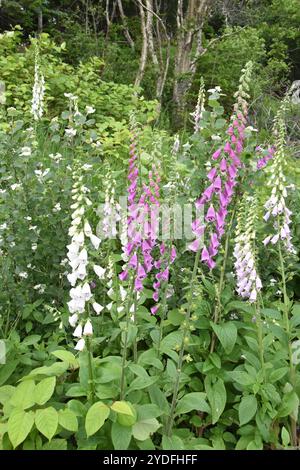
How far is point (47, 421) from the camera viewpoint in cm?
210

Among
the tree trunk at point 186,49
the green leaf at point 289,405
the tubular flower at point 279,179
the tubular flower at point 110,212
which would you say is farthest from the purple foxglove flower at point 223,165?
the tree trunk at point 186,49

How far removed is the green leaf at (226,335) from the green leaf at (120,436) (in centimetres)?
78

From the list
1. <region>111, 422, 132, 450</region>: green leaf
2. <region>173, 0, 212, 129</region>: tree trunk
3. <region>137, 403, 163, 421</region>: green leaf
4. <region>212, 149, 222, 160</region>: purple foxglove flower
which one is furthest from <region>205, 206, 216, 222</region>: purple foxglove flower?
<region>173, 0, 212, 129</region>: tree trunk

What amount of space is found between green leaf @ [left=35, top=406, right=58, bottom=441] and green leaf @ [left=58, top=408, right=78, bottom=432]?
0.04m

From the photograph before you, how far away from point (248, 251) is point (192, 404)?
2.93ft

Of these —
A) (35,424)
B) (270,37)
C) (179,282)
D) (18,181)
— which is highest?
(270,37)

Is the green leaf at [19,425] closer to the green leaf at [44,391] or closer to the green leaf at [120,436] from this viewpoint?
the green leaf at [44,391]

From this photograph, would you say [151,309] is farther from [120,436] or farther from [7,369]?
[7,369]

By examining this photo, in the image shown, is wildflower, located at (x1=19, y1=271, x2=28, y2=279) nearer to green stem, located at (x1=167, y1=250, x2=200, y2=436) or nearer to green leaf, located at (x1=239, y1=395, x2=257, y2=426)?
green stem, located at (x1=167, y1=250, x2=200, y2=436)

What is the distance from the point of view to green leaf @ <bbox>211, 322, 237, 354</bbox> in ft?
8.88

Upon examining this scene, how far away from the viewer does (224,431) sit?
2809 millimetres

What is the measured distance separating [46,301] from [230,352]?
1413mm
